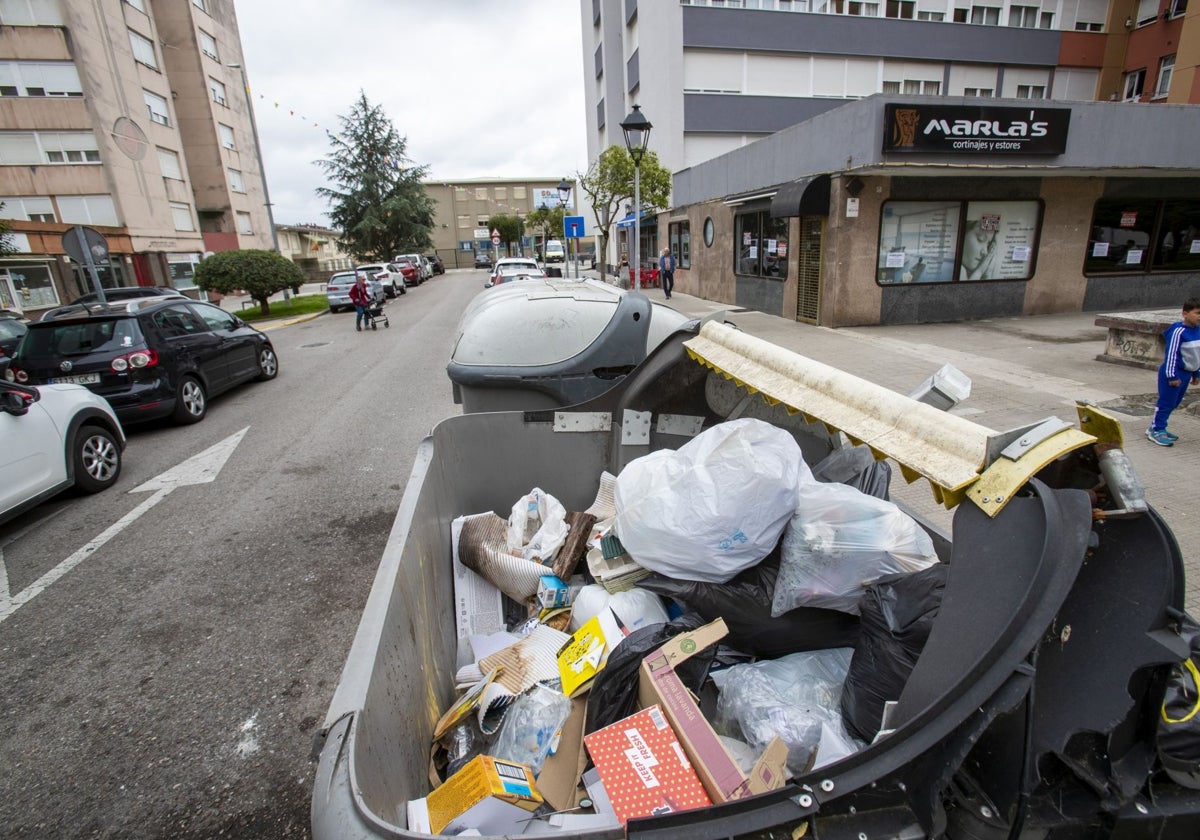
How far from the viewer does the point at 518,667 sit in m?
2.09

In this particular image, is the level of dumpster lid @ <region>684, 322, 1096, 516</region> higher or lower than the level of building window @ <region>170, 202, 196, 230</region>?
lower

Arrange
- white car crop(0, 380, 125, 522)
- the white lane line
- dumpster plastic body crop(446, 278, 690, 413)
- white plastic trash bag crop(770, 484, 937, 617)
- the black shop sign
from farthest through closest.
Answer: the black shop sign → white car crop(0, 380, 125, 522) → the white lane line → dumpster plastic body crop(446, 278, 690, 413) → white plastic trash bag crop(770, 484, 937, 617)

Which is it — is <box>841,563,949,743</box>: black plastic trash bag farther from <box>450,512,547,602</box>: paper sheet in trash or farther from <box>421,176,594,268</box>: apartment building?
<box>421,176,594,268</box>: apartment building

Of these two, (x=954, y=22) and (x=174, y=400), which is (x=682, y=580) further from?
(x=954, y=22)

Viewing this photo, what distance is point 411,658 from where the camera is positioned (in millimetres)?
1825

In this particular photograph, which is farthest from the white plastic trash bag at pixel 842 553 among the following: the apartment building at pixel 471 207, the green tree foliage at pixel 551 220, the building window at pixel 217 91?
the apartment building at pixel 471 207

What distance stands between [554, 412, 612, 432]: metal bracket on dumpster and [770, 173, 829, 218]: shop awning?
10.7 m

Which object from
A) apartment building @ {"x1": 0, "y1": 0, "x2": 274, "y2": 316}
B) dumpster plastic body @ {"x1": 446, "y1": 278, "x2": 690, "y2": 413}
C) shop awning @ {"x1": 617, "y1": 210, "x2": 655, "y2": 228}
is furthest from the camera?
shop awning @ {"x1": 617, "y1": 210, "x2": 655, "y2": 228}

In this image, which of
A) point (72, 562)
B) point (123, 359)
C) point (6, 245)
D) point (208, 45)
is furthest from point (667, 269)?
point (208, 45)

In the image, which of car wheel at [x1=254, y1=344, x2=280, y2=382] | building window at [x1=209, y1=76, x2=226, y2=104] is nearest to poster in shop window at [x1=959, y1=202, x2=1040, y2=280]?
car wheel at [x1=254, y1=344, x2=280, y2=382]

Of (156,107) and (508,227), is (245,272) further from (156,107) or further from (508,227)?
(508,227)

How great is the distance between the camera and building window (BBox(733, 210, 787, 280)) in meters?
14.9

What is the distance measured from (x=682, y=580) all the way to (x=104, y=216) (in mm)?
31183

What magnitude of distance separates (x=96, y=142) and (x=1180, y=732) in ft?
108
